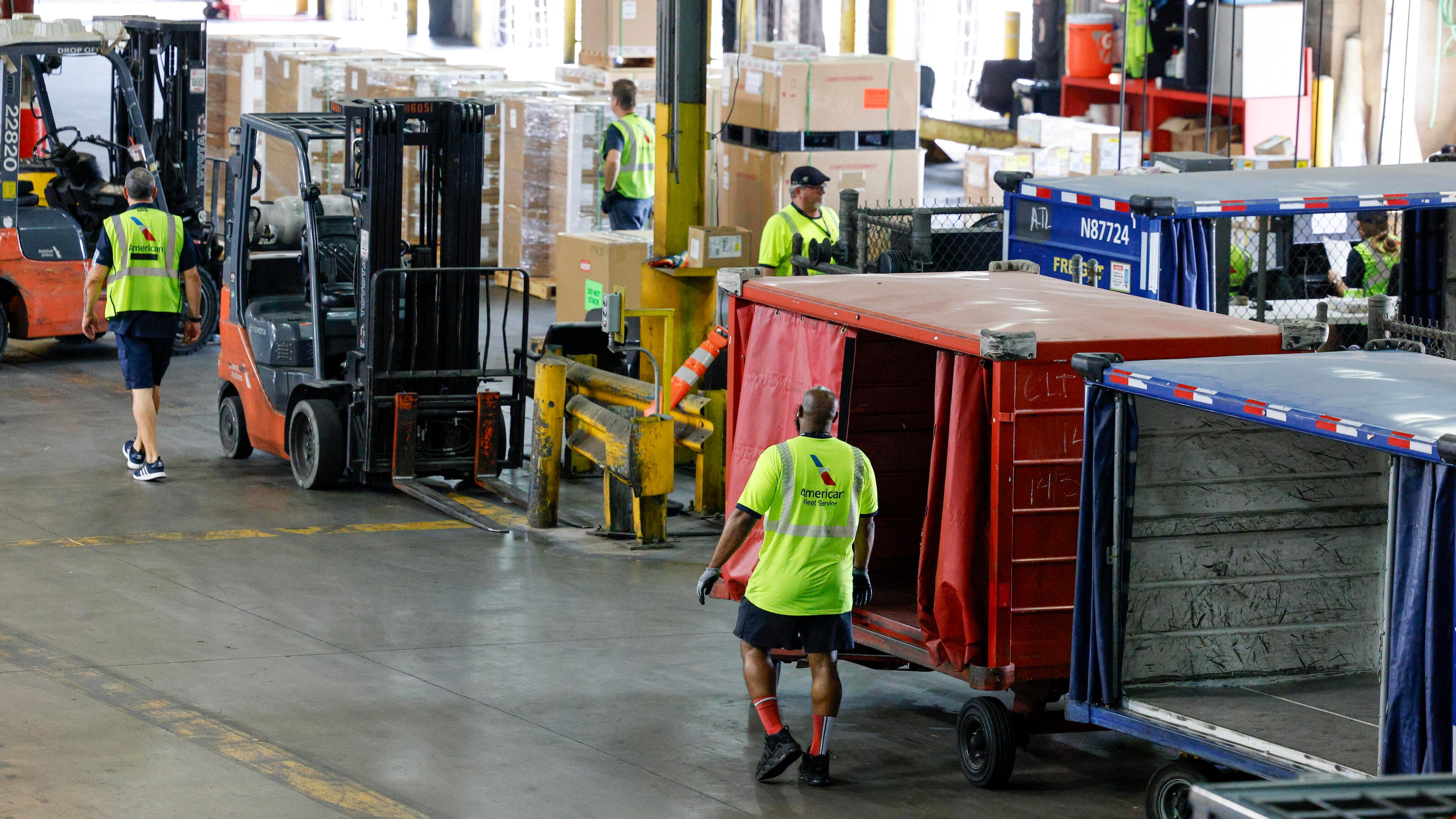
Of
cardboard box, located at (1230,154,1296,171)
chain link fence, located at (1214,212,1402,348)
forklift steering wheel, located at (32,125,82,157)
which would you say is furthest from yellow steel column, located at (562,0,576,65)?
chain link fence, located at (1214,212,1402,348)

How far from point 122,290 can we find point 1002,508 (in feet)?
21.2

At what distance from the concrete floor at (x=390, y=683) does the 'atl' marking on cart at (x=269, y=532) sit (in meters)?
0.02

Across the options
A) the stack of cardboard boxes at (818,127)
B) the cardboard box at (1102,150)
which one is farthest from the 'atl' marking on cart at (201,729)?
the cardboard box at (1102,150)

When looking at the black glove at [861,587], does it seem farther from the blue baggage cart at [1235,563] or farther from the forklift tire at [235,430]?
the forklift tire at [235,430]

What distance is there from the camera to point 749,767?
22.2 ft

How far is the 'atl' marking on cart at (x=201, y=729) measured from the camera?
20.4 ft

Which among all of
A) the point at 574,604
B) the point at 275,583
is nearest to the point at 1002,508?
the point at 574,604

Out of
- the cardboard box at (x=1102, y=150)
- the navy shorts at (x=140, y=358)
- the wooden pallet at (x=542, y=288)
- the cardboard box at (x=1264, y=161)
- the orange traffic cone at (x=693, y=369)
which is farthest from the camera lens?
the wooden pallet at (x=542, y=288)

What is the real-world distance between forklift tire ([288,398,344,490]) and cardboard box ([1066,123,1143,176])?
773 centimetres

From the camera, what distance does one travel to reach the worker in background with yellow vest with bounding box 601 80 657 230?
607 inches

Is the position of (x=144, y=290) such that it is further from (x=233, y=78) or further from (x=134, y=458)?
(x=233, y=78)

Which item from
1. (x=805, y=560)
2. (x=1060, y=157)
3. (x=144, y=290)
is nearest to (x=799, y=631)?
(x=805, y=560)

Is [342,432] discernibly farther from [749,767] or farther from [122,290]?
[749,767]

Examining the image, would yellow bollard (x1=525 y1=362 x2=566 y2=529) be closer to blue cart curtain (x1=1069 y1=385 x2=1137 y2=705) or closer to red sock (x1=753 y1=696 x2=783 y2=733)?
red sock (x1=753 y1=696 x2=783 y2=733)
